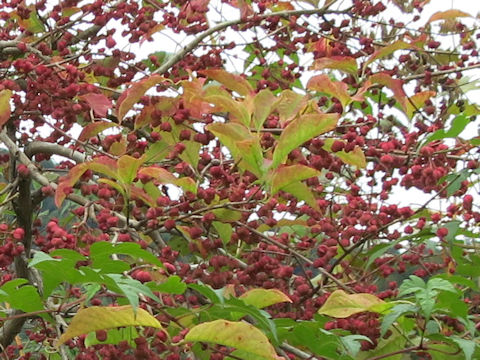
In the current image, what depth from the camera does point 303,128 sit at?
149 centimetres

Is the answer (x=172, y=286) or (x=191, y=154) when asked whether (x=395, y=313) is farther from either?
(x=191, y=154)

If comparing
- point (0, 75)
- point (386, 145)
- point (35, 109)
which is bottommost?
point (386, 145)

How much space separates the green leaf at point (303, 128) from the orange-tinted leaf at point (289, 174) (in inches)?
1.6

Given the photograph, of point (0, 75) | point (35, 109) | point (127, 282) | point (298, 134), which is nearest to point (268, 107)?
point (298, 134)

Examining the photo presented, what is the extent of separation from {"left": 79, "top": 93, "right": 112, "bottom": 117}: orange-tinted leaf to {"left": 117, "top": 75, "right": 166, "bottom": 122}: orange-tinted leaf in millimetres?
33

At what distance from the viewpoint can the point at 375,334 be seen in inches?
65.9

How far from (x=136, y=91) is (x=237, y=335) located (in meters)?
0.77

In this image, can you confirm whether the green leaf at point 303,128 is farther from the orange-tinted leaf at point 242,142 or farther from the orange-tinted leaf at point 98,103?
the orange-tinted leaf at point 98,103

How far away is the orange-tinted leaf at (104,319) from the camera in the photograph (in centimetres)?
122

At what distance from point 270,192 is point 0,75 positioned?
1018 mm

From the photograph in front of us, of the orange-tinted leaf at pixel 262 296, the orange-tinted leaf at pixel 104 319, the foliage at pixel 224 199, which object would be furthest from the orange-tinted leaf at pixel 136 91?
the orange-tinted leaf at pixel 104 319

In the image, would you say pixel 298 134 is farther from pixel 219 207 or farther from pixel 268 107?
pixel 219 207

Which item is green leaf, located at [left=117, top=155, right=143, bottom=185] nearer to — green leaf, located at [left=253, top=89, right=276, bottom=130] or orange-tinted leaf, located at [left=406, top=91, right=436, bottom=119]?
green leaf, located at [left=253, top=89, right=276, bottom=130]

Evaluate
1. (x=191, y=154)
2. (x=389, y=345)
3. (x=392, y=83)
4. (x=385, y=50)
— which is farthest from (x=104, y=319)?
(x=385, y=50)
